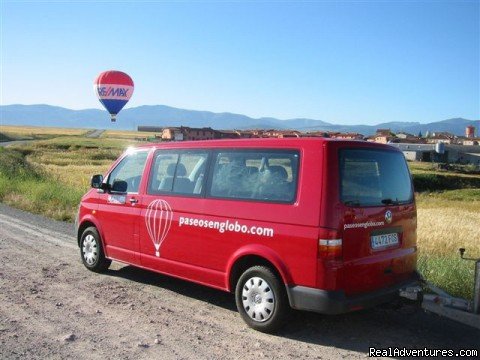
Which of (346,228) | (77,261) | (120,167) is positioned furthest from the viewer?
(77,261)

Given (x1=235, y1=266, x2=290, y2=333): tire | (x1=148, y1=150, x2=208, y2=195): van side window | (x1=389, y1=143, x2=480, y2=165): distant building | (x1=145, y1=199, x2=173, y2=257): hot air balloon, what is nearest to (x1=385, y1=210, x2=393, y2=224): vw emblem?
(x1=235, y1=266, x2=290, y2=333): tire

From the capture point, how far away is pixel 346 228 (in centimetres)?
463

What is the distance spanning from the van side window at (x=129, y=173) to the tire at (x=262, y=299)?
230 cm

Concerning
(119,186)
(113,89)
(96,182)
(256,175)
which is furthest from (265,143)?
(113,89)

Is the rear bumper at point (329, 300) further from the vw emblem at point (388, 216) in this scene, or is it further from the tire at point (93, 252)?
the tire at point (93, 252)

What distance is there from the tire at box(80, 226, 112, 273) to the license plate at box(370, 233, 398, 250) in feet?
13.3

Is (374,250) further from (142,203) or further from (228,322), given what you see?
(142,203)

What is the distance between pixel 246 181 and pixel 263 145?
42 centimetres

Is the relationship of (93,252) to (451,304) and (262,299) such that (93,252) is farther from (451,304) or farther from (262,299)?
(451,304)

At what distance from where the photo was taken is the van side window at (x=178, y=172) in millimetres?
5910

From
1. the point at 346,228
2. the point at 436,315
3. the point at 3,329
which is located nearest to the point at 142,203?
the point at 3,329

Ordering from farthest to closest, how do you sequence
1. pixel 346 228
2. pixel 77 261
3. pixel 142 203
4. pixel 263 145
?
pixel 77 261 → pixel 142 203 → pixel 263 145 → pixel 346 228

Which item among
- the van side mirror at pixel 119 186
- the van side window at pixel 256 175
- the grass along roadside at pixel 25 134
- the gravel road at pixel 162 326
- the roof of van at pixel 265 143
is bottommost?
the grass along roadside at pixel 25 134

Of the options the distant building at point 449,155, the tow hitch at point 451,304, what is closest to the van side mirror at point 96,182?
the tow hitch at point 451,304
